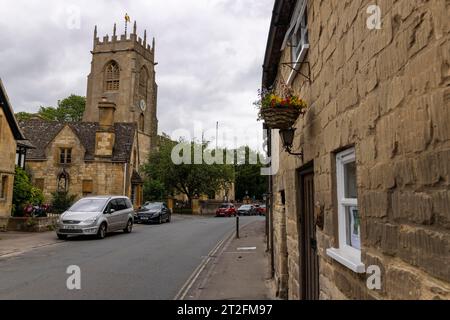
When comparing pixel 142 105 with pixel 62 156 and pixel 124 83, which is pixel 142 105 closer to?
pixel 124 83

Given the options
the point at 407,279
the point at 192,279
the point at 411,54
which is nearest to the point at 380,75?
the point at 411,54

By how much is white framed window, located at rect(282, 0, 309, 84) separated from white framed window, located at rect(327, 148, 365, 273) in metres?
2.01

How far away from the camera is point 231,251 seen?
13930 mm

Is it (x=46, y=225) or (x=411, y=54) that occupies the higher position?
(x=411, y=54)

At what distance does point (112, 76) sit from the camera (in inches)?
2176

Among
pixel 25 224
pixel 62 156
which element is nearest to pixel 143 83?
pixel 62 156

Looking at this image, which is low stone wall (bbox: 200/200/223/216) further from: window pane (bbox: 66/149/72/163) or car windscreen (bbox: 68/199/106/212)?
car windscreen (bbox: 68/199/106/212)

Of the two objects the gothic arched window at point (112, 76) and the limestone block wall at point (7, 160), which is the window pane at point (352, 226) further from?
the gothic arched window at point (112, 76)

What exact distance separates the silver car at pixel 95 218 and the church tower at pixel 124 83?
34.6 meters

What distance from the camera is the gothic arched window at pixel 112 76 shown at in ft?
180

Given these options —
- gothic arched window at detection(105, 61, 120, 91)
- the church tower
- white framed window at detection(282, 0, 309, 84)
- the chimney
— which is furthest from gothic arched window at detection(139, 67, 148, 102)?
white framed window at detection(282, 0, 309, 84)

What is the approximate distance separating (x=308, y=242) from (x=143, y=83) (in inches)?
2156
